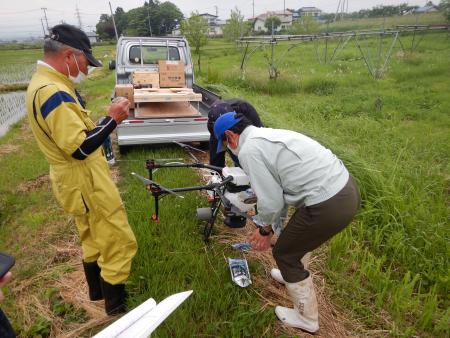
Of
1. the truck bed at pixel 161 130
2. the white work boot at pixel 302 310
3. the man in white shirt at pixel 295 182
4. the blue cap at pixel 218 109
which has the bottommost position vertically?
the white work boot at pixel 302 310

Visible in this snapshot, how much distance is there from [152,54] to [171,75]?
1.34 meters

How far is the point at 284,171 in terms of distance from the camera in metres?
1.91

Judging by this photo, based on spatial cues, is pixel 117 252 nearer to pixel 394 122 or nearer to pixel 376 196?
pixel 376 196

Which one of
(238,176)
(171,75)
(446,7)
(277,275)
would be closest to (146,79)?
(171,75)

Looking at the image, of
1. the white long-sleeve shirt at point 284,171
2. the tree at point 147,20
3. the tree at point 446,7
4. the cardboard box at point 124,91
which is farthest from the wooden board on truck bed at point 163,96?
the tree at point 147,20

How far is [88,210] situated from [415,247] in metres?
3.00

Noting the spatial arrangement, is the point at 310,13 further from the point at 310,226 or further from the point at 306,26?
the point at 310,226

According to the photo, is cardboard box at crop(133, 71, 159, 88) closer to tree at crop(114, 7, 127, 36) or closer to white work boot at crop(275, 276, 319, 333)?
white work boot at crop(275, 276, 319, 333)

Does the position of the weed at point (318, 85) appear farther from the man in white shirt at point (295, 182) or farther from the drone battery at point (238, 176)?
the man in white shirt at point (295, 182)

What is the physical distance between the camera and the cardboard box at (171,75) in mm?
6512

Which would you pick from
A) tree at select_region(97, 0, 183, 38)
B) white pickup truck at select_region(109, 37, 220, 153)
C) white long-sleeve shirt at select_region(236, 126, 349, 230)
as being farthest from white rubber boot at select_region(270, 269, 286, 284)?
tree at select_region(97, 0, 183, 38)

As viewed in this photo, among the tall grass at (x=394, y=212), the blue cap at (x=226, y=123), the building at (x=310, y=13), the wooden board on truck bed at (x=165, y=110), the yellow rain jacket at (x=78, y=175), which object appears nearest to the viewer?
the yellow rain jacket at (x=78, y=175)

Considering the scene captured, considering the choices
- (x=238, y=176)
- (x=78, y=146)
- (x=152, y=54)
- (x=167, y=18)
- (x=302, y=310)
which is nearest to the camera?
(x=78, y=146)

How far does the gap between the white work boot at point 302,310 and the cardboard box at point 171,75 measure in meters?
5.27
